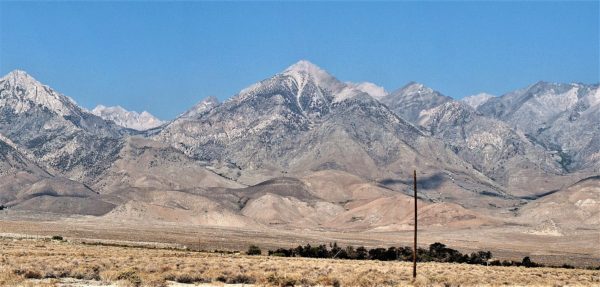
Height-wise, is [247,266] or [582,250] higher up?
[582,250]

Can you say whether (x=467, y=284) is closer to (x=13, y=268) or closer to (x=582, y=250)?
(x=13, y=268)

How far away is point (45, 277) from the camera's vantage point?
42594 millimetres

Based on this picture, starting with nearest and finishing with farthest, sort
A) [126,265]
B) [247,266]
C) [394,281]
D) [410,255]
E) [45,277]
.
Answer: [45,277] → [394,281] → [126,265] → [247,266] → [410,255]

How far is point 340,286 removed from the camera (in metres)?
43.0

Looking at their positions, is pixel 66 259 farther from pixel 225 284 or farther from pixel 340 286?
pixel 340 286

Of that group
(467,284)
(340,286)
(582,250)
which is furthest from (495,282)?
(582,250)

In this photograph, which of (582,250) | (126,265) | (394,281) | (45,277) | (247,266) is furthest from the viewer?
(582,250)

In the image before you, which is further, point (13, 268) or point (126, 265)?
Answer: point (126, 265)

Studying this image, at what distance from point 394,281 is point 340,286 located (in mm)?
4498

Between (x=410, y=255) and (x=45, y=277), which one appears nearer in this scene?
(x=45, y=277)

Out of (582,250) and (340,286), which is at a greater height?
(582,250)

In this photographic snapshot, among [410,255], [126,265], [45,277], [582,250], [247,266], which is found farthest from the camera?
[582,250]

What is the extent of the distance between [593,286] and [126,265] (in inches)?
1130

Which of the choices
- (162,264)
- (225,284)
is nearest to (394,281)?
(225,284)
